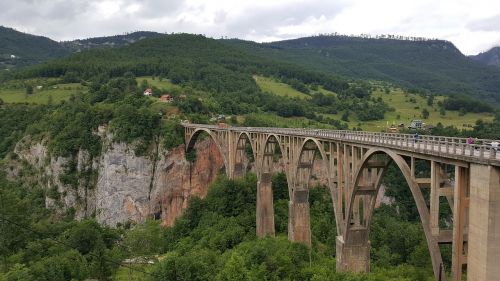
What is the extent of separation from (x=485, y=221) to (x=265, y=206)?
40.4 meters

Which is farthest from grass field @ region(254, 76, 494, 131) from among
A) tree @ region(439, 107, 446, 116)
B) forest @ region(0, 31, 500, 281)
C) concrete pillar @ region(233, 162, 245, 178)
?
concrete pillar @ region(233, 162, 245, 178)

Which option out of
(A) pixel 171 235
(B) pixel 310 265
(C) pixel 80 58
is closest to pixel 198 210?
(A) pixel 171 235

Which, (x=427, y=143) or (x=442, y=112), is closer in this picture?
(x=427, y=143)

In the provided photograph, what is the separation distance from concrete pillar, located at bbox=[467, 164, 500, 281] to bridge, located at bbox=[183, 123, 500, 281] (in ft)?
0.11

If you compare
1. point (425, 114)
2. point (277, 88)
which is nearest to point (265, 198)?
point (425, 114)

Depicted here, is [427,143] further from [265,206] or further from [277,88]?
[277,88]

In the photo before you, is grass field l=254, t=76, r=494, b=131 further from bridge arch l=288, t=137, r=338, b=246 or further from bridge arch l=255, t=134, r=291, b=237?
bridge arch l=288, t=137, r=338, b=246

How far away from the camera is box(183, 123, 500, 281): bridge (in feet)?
58.6

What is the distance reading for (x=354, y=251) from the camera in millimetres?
36094

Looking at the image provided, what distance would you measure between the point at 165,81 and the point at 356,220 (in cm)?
11725

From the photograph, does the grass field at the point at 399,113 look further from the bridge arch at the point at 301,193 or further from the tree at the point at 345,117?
the bridge arch at the point at 301,193

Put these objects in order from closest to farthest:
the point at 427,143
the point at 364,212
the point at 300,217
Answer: the point at 427,143 < the point at 364,212 < the point at 300,217

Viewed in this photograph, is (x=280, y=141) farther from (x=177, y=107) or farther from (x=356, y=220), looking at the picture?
(x=177, y=107)

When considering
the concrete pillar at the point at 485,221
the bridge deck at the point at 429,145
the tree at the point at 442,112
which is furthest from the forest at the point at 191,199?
the concrete pillar at the point at 485,221
